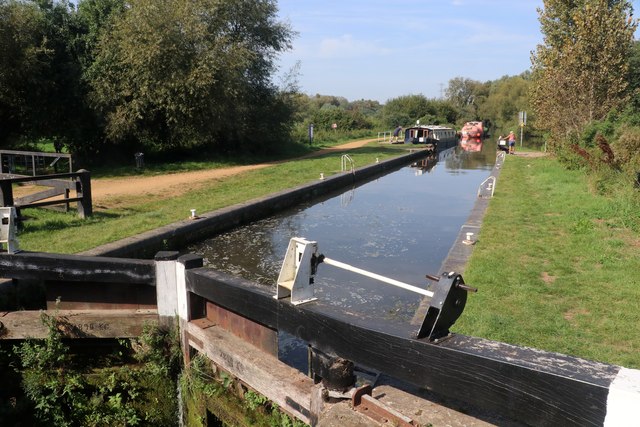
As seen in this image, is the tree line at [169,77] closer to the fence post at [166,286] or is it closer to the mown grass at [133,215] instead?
the mown grass at [133,215]

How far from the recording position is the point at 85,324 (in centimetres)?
387

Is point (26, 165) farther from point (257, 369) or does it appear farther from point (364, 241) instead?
point (257, 369)

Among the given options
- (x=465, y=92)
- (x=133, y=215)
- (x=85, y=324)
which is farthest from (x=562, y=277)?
(x=465, y=92)

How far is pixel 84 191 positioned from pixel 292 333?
23.2 feet

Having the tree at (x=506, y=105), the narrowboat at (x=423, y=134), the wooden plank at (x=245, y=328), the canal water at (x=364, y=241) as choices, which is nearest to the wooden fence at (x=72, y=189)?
the canal water at (x=364, y=241)

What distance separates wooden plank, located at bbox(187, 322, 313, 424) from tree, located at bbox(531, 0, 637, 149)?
18889 millimetres

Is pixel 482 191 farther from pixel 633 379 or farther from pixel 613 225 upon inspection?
pixel 633 379

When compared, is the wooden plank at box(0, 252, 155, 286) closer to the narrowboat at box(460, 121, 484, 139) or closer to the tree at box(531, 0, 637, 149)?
the tree at box(531, 0, 637, 149)

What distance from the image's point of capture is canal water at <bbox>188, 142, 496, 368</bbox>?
644 cm

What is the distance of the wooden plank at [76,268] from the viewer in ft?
12.7

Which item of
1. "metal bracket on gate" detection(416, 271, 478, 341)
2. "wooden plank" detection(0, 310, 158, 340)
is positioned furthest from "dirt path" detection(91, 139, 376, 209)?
"metal bracket on gate" detection(416, 271, 478, 341)

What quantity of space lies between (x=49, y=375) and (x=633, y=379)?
380 centimetres

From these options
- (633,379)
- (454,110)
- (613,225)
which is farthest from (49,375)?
(454,110)

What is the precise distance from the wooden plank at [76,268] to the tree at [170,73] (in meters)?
13.4
